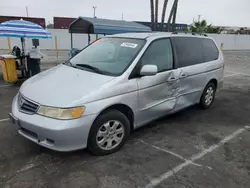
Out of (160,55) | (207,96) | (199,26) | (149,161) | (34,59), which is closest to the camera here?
(149,161)

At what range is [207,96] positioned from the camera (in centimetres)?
524

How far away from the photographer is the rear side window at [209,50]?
4.99 meters

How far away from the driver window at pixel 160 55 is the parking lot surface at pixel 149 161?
1200 mm

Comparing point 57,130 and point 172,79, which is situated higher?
point 172,79

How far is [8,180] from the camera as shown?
264 cm

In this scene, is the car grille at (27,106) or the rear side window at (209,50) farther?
the rear side window at (209,50)

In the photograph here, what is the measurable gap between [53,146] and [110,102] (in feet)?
2.98

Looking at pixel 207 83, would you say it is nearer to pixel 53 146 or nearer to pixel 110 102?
pixel 110 102

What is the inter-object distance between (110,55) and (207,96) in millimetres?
2707

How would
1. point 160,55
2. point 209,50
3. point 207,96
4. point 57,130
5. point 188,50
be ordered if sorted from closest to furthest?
point 57,130 < point 160,55 < point 188,50 < point 209,50 < point 207,96

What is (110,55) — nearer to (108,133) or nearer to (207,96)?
(108,133)

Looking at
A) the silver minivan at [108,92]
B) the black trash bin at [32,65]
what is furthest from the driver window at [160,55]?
the black trash bin at [32,65]

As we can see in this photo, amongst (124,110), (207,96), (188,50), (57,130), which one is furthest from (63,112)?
(207,96)

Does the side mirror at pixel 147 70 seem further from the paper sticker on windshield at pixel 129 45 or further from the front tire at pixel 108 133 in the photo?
the front tire at pixel 108 133
